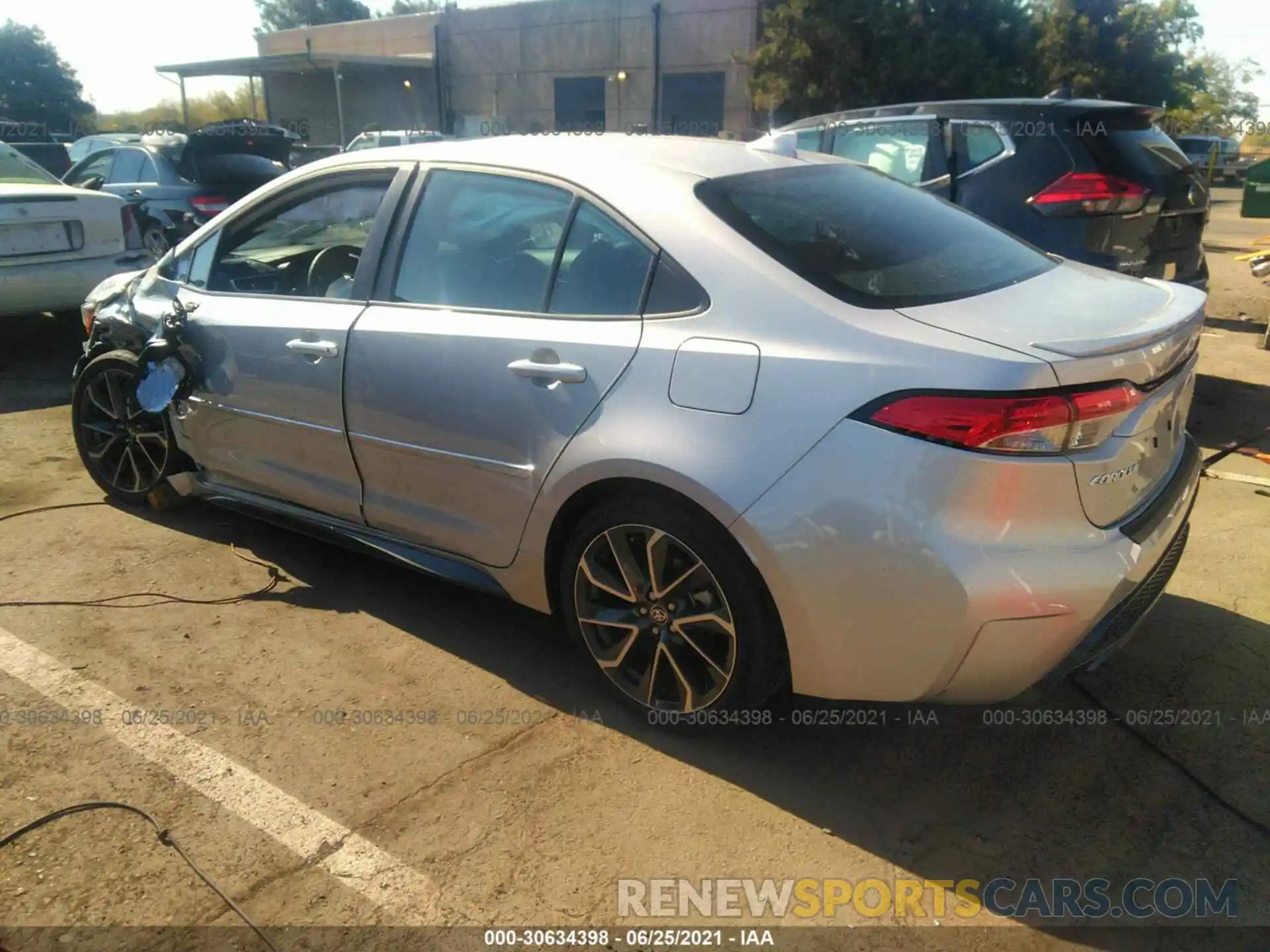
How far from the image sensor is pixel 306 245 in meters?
4.23

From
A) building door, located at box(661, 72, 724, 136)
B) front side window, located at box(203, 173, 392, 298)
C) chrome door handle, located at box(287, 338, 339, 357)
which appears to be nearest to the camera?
chrome door handle, located at box(287, 338, 339, 357)

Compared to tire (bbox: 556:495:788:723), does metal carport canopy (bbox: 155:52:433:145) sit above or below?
above

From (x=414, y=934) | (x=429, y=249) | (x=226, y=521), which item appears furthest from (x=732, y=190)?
(x=226, y=521)

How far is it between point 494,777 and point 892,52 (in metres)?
26.1

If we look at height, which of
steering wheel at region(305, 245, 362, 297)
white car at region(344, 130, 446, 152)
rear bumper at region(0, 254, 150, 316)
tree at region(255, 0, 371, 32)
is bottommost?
rear bumper at region(0, 254, 150, 316)

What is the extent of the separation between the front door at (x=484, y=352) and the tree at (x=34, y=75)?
183ft

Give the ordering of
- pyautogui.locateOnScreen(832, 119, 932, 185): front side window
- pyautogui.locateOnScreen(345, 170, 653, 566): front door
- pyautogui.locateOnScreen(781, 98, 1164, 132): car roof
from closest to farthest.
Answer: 1. pyautogui.locateOnScreen(345, 170, 653, 566): front door
2. pyautogui.locateOnScreen(781, 98, 1164, 132): car roof
3. pyautogui.locateOnScreen(832, 119, 932, 185): front side window

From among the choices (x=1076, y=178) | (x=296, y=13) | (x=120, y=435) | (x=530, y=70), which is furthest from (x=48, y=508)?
(x=296, y=13)

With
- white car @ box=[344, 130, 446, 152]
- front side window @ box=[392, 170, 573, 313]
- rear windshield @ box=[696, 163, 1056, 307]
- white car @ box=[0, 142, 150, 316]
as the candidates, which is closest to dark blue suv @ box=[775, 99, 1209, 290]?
rear windshield @ box=[696, 163, 1056, 307]

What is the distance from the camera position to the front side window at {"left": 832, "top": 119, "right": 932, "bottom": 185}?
6258 millimetres

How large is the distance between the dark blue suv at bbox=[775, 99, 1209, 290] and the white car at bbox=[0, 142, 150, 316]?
216 inches

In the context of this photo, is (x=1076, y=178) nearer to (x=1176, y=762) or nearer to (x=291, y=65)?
(x=1176, y=762)

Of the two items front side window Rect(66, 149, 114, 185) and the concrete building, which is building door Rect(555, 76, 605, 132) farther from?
front side window Rect(66, 149, 114, 185)

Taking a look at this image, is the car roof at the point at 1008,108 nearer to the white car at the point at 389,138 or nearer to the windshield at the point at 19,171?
the windshield at the point at 19,171
